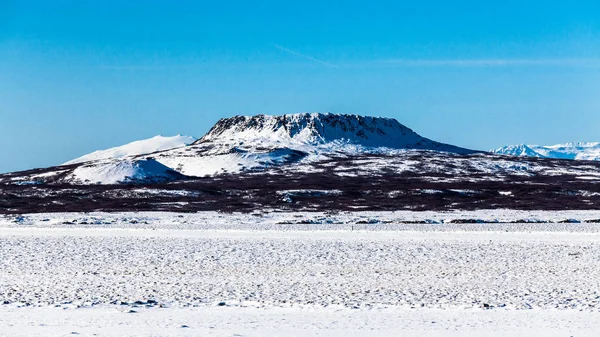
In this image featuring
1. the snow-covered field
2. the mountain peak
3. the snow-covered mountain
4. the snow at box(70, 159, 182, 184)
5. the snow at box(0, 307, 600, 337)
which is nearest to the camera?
the snow at box(0, 307, 600, 337)

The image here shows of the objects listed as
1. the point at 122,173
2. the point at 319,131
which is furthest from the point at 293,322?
the point at 319,131

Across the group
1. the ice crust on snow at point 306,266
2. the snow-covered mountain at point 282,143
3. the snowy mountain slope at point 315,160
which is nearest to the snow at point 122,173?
the snowy mountain slope at point 315,160

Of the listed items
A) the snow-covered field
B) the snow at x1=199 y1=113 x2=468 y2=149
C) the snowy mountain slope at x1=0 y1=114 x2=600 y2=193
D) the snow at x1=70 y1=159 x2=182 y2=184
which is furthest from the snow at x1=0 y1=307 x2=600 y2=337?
the snow at x1=199 y1=113 x2=468 y2=149

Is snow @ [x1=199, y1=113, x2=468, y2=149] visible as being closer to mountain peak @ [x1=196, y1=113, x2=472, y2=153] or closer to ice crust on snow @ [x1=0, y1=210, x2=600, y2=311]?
mountain peak @ [x1=196, y1=113, x2=472, y2=153]

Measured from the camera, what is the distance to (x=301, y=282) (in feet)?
69.2

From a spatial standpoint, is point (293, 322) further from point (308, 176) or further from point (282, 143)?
point (282, 143)

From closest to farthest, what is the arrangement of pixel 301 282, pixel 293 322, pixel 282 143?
pixel 293 322
pixel 301 282
pixel 282 143

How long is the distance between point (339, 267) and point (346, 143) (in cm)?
12516

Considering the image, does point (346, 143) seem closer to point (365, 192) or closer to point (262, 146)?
point (262, 146)

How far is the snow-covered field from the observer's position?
15.3 metres

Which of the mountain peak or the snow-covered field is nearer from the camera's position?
the snow-covered field

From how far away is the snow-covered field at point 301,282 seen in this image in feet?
50.3

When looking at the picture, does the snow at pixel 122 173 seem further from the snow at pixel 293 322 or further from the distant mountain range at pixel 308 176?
the snow at pixel 293 322

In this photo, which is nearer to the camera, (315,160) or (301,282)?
(301,282)
